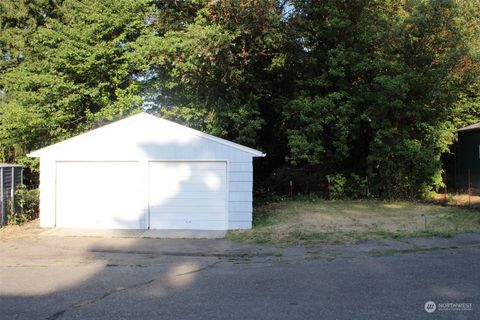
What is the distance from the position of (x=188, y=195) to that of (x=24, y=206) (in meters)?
6.14

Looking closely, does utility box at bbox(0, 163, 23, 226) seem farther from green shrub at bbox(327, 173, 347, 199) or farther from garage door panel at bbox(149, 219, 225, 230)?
green shrub at bbox(327, 173, 347, 199)

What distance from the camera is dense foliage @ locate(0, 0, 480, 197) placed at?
62.1ft

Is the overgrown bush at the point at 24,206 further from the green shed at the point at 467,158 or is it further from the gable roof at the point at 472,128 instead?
the green shed at the point at 467,158

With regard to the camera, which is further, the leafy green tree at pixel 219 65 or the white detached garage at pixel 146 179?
the leafy green tree at pixel 219 65

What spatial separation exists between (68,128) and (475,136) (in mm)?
19336

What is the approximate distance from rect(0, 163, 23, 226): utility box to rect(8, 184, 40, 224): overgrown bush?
0.11 m

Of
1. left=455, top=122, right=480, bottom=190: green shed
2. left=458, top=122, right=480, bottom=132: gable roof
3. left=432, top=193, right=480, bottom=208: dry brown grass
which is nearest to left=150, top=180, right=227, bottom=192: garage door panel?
left=432, top=193, right=480, bottom=208: dry brown grass

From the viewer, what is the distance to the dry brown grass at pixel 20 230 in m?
12.9

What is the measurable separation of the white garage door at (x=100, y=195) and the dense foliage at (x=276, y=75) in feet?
19.1

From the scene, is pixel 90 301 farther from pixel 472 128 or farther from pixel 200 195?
pixel 472 128

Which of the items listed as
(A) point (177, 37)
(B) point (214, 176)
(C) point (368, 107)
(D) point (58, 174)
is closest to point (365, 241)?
(B) point (214, 176)

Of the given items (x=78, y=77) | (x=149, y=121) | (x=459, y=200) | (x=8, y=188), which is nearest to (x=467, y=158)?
(x=459, y=200)

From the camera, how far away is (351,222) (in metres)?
14.6

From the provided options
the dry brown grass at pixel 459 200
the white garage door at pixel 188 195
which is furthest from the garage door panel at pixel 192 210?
the dry brown grass at pixel 459 200
